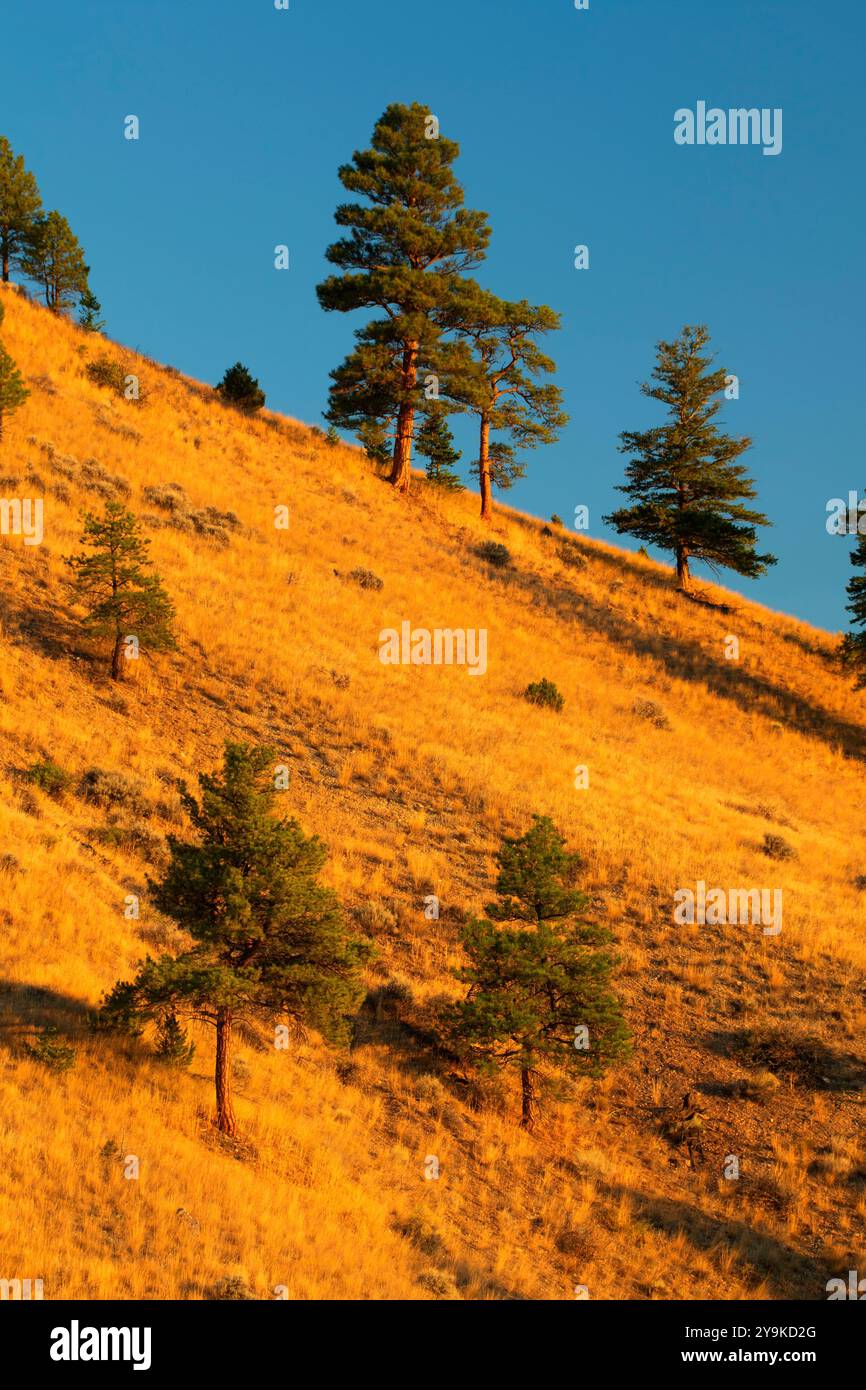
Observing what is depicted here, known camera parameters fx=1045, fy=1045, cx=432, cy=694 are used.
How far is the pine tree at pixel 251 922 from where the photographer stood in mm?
13031

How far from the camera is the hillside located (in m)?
11.8

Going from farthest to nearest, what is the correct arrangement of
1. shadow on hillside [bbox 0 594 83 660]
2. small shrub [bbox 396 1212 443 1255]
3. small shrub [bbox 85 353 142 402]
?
small shrub [bbox 85 353 142 402], shadow on hillside [bbox 0 594 83 660], small shrub [bbox 396 1212 443 1255]

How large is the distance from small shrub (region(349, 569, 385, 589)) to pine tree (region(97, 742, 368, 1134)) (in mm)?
25118

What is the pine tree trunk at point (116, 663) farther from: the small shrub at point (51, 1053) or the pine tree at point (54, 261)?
the pine tree at point (54, 261)

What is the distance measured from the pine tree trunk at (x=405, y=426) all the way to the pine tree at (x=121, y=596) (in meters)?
23.4

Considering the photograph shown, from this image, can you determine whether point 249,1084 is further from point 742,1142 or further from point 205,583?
point 205,583

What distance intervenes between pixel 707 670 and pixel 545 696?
11193 millimetres

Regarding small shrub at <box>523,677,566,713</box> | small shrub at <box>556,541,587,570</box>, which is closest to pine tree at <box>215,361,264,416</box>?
small shrub at <box>556,541,587,570</box>

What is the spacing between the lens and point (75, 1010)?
45.6ft

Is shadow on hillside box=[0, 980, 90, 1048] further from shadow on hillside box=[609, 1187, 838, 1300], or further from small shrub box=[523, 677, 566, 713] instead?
small shrub box=[523, 677, 566, 713]

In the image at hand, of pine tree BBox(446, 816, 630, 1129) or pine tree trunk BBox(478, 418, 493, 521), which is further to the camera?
pine tree trunk BBox(478, 418, 493, 521)

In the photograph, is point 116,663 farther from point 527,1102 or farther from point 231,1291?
point 231,1291
